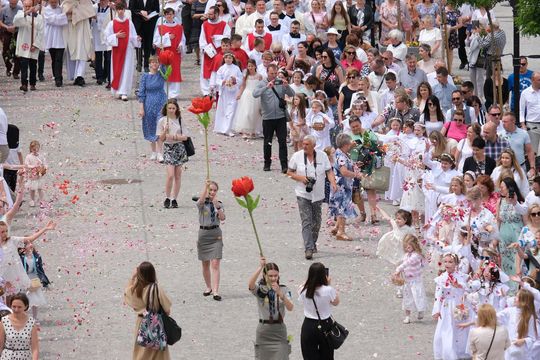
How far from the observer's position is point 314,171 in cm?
2058

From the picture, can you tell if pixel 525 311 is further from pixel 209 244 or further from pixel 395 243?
pixel 209 244

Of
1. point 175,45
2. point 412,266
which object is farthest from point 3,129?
point 175,45

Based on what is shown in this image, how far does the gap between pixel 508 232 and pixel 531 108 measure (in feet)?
17.5

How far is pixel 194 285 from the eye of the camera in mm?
19672

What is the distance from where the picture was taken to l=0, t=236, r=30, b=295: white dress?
17.2 meters

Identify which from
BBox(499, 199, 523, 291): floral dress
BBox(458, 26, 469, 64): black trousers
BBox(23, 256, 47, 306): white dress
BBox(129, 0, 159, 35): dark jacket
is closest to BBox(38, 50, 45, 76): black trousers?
BBox(129, 0, 159, 35): dark jacket

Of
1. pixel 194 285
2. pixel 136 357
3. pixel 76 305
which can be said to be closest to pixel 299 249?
pixel 194 285

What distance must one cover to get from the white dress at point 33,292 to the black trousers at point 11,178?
17.1 ft

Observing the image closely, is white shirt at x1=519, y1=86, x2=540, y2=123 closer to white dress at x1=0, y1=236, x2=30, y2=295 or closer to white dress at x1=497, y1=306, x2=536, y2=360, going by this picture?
white dress at x1=497, y1=306, x2=536, y2=360

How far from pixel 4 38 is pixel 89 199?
31.1ft

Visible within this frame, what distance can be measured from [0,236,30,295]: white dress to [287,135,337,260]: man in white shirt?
4.33 m

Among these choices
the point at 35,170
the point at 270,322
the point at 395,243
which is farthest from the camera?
the point at 35,170

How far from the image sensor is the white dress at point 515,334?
53.4ft

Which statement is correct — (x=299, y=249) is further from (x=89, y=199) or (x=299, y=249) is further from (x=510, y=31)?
(x=510, y=31)
